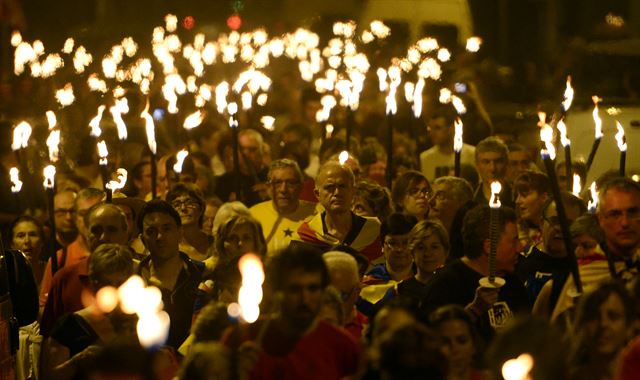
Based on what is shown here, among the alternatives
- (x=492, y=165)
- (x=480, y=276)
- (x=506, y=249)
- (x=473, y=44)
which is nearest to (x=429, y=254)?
(x=506, y=249)

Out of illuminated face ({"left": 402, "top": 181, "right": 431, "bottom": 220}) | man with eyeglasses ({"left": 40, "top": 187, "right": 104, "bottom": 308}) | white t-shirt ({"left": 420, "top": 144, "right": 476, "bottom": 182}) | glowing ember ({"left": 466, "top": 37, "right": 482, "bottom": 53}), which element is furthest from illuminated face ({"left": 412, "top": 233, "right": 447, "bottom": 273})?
glowing ember ({"left": 466, "top": 37, "right": 482, "bottom": 53})

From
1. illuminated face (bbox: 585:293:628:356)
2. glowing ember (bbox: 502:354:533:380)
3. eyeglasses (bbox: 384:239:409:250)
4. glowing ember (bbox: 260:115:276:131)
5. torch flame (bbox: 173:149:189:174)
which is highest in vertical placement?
glowing ember (bbox: 260:115:276:131)

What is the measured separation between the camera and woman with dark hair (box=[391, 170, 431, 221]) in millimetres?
12109

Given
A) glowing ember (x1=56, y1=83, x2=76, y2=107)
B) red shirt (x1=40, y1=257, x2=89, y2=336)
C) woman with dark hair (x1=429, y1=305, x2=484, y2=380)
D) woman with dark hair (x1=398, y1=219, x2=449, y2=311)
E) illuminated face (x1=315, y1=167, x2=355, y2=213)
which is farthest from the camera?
glowing ember (x1=56, y1=83, x2=76, y2=107)

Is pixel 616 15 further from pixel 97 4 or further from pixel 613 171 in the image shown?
pixel 613 171

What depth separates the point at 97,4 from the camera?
35.0m

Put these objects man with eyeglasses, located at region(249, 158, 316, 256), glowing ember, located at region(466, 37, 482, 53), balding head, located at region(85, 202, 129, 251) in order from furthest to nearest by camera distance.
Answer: glowing ember, located at region(466, 37, 482, 53) < man with eyeglasses, located at region(249, 158, 316, 256) < balding head, located at region(85, 202, 129, 251)

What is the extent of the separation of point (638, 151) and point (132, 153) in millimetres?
4342

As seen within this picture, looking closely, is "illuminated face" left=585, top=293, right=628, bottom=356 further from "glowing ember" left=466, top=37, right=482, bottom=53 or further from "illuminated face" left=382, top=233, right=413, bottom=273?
"glowing ember" left=466, top=37, right=482, bottom=53

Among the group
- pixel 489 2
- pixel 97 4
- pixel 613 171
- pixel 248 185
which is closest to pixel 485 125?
pixel 248 185

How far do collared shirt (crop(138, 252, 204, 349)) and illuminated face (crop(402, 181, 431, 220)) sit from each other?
2.19 metres

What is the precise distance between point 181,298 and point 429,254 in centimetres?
133

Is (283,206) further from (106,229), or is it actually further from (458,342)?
(458,342)

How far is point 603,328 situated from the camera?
7.57 m
